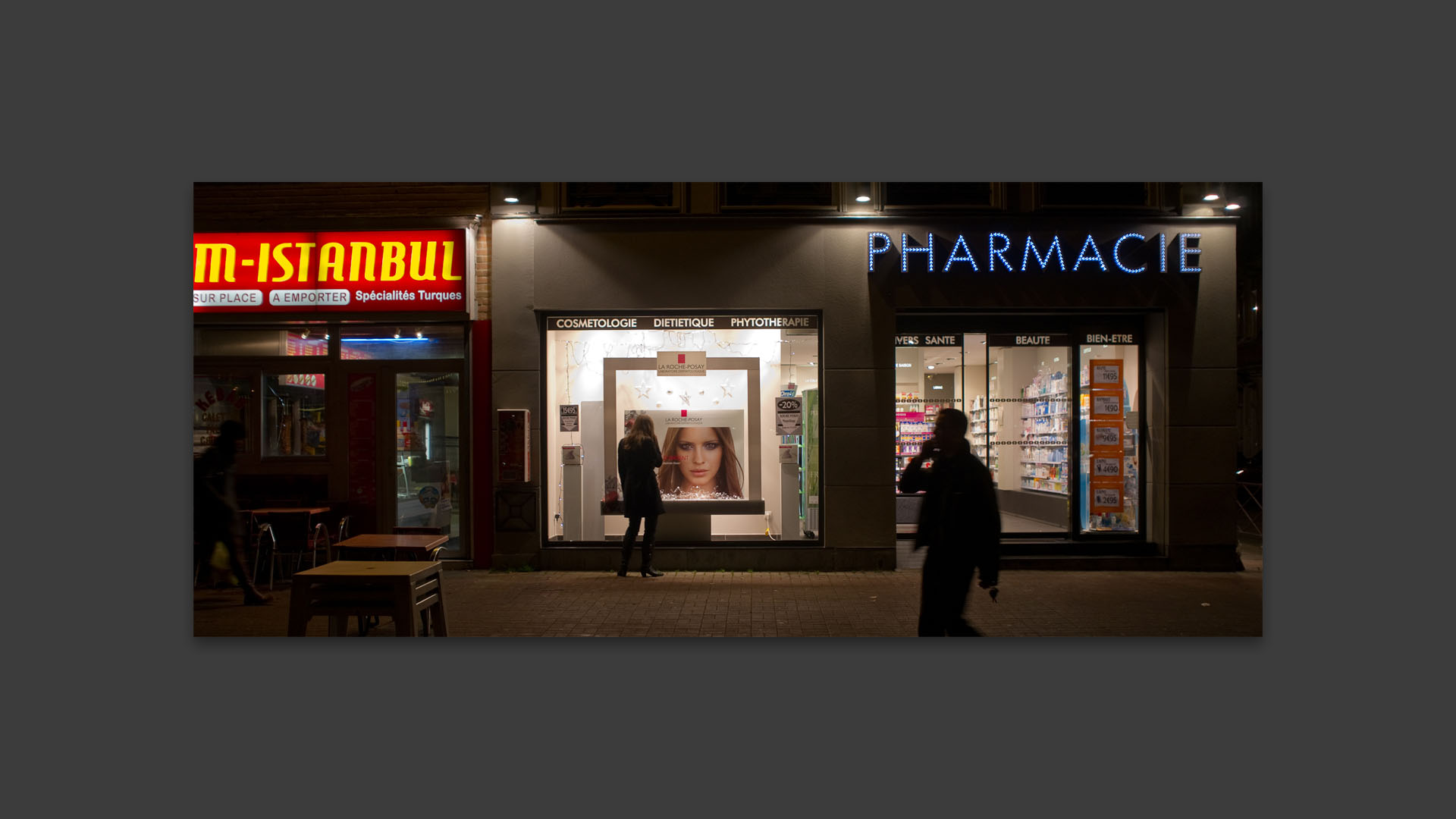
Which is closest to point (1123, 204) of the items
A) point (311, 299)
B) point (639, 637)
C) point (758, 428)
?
point (758, 428)

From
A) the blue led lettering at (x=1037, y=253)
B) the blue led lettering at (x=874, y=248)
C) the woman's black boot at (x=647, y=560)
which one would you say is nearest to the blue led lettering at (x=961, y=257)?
the blue led lettering at (x=1037, y=253)

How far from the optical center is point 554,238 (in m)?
10.3

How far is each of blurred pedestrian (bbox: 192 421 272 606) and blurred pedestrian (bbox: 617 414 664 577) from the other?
12.8ft

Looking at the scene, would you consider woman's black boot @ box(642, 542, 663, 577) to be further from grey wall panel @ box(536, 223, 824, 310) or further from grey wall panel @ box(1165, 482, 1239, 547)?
grey wall panel @ box(1165, 482, 1239, 547)

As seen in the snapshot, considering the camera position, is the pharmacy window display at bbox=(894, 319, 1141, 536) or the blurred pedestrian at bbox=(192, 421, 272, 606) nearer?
the blurred pedestrian at bbox=(192, 421, 272, 606)

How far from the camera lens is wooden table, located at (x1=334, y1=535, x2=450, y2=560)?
715 cm

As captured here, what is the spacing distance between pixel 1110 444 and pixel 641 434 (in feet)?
19.8

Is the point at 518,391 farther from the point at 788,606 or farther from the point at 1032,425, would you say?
the point at 1032,425

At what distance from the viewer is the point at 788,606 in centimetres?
815

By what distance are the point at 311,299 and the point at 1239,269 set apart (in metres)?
12.0

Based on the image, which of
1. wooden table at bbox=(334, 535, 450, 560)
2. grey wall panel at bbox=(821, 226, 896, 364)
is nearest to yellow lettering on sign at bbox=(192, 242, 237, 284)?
wooden table at bbox=(334, 535, 450, 560)

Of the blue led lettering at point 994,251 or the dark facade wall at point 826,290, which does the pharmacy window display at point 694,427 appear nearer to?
the dark facade wall at point 826,290

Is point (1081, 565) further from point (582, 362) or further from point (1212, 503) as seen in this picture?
point (582, 362)

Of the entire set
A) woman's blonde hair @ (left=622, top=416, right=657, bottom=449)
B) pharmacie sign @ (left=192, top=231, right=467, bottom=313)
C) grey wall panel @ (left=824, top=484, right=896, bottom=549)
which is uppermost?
pharmacie sign @ (left=192, top=231, right=467, bottom=313)
